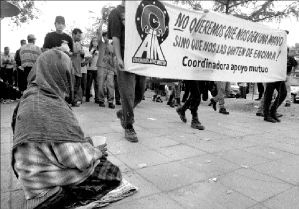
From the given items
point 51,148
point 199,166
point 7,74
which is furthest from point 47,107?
point 7,74

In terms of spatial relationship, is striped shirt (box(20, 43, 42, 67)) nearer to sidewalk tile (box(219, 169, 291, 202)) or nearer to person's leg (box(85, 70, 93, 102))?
person's leg (box(85, 70, 93, 102))

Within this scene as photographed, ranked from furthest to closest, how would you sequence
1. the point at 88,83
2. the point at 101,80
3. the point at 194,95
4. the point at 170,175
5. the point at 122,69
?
1. the point at 88,83
2. the point at 101,80
3. the point at 194,95
4. the point at 122,69
5. the point at 170,175

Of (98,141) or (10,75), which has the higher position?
(10,75)

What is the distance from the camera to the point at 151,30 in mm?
4262

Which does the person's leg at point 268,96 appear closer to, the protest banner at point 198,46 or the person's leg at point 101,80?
the protest banner at point 198,46

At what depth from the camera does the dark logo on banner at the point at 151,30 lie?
13.5 ft

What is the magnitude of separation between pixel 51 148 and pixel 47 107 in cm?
30

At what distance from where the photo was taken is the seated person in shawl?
6.87ft

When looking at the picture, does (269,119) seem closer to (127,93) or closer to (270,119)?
(270,119)

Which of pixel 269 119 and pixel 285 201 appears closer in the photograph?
pixel 285 201

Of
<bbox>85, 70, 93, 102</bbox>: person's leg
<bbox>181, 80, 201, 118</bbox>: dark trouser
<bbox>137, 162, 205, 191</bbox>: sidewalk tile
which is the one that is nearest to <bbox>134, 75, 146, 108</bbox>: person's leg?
<bbox>181, 80, 201, 118</bbox>: dark trouser

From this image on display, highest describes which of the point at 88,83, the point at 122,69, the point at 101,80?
the point at 122,69

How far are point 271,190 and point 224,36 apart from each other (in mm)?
3304

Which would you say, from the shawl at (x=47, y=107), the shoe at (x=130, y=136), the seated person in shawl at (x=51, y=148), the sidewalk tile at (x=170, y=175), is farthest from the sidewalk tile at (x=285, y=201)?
the shoe at (x=130, y=136)
